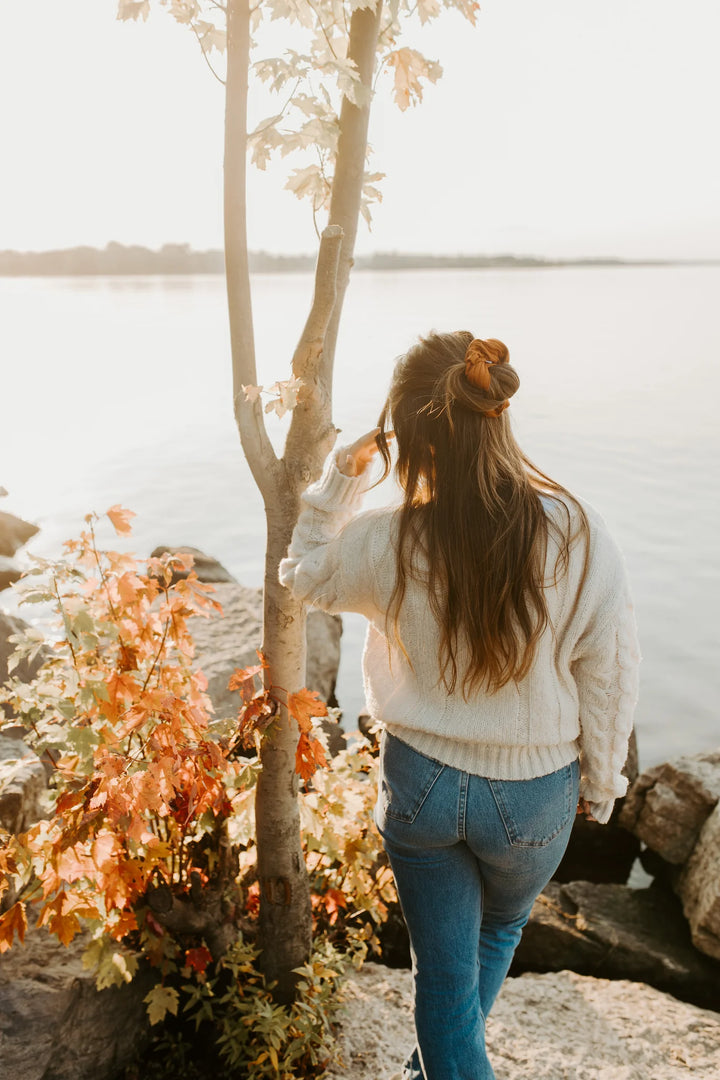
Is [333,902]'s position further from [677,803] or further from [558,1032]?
[677,803]

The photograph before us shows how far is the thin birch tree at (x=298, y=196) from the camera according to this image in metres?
2.11

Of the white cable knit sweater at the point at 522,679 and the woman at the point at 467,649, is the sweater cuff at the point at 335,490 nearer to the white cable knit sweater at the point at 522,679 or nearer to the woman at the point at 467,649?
the woman at the point at 467,649

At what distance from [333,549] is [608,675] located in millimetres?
706

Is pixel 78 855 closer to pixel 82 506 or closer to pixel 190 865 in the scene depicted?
pixel 190 865

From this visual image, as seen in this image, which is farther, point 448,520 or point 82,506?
point 82,506

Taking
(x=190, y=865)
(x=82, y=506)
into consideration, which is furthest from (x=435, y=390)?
(x=82, y=506)

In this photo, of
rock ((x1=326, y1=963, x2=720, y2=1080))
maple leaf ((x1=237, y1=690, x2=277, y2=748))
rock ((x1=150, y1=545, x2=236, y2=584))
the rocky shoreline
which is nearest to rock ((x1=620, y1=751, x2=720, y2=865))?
the rocky shoreline

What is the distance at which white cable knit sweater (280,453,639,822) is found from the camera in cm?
178

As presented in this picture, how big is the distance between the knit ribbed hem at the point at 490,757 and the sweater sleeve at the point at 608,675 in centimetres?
13

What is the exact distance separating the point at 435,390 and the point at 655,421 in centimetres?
1800

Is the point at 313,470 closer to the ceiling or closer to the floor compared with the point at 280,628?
closer to the ceiling

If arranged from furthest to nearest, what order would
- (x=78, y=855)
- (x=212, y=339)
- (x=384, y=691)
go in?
(x=212, y=339) < (x=78, y=855) < (x=384, y=691)

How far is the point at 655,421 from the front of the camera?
18297mm

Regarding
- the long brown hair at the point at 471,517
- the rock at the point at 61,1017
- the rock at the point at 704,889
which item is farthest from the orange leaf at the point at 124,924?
the rock at the point at 704,889
